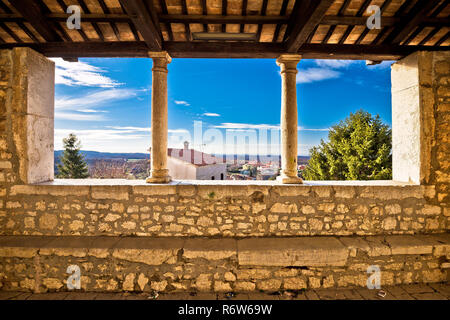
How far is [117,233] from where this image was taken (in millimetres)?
3270

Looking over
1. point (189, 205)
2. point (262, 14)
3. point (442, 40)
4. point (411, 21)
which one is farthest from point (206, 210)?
point (442, 40)

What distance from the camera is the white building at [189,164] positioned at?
1492 cm

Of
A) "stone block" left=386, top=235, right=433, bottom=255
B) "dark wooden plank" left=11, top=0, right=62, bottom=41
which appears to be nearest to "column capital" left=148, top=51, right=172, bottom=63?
"dark wooden plank" left=11, top=0, right=62, bottom=41

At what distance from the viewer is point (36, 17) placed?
3.09 metres

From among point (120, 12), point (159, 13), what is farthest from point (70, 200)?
point (159, 13)

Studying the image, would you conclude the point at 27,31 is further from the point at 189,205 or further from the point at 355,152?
the point at 355,152

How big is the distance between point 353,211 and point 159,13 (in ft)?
14.1

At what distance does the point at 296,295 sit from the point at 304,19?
146 inches

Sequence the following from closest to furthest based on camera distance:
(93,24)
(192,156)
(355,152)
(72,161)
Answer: (93,24)
(355,152)
(192,156)
(72,161)

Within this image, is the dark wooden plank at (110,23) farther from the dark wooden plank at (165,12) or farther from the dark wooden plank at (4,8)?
the dark wooden plank at (4,8)

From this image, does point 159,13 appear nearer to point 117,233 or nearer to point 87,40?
point 87,40

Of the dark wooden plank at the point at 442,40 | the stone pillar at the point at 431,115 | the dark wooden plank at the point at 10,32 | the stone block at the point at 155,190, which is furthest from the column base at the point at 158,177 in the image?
the dark wooden plank at the point at 442,40

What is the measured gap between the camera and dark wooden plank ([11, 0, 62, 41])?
→ 115 inches

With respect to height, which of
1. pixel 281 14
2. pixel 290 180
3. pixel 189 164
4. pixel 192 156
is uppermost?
pixel 281 14
